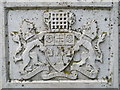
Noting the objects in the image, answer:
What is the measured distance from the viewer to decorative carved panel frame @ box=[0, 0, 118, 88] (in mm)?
1493

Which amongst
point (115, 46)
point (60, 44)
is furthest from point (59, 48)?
point (115, 46)

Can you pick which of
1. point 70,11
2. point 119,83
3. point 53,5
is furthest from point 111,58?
point 53,5

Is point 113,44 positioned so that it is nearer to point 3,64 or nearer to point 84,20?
point 84,20

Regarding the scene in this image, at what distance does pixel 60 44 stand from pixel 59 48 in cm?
3

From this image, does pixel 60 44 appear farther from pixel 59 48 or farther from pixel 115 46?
pixel 115 46

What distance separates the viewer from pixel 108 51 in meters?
1.51

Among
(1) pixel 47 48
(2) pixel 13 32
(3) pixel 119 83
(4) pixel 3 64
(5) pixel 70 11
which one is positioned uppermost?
(5) pixel 70 11

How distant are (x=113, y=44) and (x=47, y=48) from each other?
43 cm

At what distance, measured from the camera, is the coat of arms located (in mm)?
1492

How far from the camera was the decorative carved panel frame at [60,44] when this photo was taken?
4.90 ft

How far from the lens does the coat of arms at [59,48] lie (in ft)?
4.90

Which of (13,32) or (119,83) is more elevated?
(13,32)

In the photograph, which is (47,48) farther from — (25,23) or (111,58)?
(111,58)

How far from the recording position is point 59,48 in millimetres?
1501
